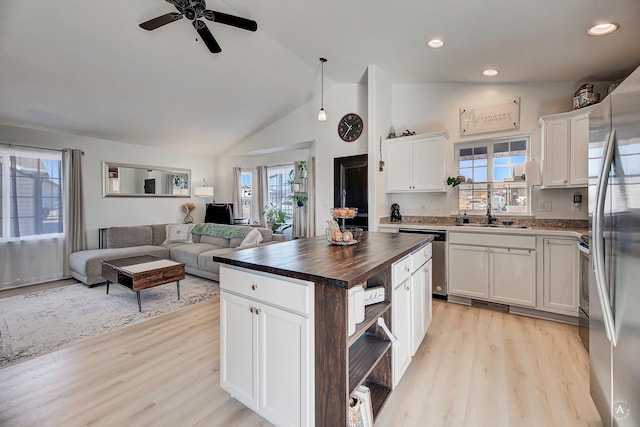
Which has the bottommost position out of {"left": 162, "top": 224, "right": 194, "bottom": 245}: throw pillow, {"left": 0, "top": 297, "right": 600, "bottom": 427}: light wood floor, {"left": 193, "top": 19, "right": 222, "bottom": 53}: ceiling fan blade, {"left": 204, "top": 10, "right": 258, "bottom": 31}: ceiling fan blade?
{"left": 0, "top": 297, "right": 600, "bottom": 427}: light wood floor

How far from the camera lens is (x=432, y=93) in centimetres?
420

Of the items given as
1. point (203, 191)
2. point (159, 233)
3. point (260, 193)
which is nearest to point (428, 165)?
point (260, 193)

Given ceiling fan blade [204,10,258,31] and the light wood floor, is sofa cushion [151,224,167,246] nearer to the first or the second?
the light wood floor

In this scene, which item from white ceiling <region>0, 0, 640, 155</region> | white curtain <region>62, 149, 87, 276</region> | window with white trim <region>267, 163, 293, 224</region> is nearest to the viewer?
white ceiling <region>0, 0, 640, 155</region>

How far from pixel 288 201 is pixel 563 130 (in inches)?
204

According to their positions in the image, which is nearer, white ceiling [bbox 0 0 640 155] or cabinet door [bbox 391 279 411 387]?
cabinet door [bbox 391 279 411 387]

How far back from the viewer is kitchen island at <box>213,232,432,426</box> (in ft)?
4.15

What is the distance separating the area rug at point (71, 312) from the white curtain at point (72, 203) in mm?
811

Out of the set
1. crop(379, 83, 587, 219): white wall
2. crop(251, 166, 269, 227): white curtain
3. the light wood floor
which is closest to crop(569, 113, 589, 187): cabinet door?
crop(379, 83, 587, 219): white wall

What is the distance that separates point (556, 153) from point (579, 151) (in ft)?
0.63

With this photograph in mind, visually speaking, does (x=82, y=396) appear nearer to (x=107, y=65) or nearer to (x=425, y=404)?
(x=425, y=404)

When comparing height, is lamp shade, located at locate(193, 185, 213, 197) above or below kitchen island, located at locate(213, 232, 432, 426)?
above

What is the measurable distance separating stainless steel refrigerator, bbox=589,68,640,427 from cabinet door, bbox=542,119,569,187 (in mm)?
1966

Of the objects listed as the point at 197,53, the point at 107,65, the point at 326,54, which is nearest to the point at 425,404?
the point at 326,54
